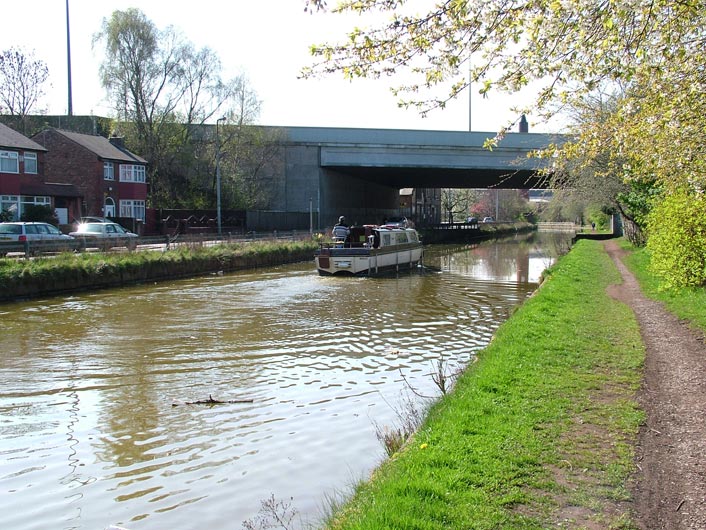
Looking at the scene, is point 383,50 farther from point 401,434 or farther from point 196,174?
point 196,174

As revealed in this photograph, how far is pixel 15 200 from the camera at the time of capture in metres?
40.6

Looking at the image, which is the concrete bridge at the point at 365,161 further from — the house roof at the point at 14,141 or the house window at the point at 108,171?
the house roof at the point at 14,141

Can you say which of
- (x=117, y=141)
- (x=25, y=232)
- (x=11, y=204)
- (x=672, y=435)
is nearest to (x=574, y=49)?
(x=672, y=435)

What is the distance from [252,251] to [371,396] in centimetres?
2550

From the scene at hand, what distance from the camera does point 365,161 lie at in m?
55.2

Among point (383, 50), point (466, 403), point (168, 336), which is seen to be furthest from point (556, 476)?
point (168, 336)

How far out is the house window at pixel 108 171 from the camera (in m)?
48.6

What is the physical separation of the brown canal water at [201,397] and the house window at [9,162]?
21.6 meters

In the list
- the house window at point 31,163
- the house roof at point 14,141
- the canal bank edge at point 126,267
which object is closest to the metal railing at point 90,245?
the canal bank edge at point 126,267

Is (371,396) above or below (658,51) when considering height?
below

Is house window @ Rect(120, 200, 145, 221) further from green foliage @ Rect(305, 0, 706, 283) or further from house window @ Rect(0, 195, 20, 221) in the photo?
green foliage @ Rect(305, 0, 706, 283)

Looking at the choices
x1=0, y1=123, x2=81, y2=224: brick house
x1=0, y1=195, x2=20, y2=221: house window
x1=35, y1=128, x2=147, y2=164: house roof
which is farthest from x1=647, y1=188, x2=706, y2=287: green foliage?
x1=35, y1=128, x2=147, y2=164: house roof

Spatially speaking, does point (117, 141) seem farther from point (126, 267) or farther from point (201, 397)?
point (201, 397)

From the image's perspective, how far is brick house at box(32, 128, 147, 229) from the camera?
157 feet
